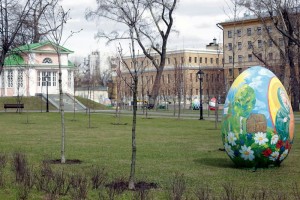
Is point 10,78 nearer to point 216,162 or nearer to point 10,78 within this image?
point 10,78

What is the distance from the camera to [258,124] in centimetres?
1157

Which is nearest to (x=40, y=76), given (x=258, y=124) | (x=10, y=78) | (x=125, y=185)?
(x=10, y=78)

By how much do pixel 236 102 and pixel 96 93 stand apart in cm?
7318

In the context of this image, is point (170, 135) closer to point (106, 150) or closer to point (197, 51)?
point (106, 150)

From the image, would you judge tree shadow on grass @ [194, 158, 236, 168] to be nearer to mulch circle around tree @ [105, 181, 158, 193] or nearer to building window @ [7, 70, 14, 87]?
mulch circle around tree @ [105, 181, 158, 193]

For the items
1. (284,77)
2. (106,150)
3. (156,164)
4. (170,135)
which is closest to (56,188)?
(156,164)

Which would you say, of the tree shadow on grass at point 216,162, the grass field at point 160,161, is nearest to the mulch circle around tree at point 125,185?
the grass field at point 160,161

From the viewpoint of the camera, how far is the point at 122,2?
4819cm

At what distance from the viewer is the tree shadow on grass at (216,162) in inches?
503

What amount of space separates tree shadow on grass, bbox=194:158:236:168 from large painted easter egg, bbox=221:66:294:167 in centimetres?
62

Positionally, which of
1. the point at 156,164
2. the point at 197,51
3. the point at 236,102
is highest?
the point at 197,51

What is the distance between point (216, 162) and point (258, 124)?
2.20 m

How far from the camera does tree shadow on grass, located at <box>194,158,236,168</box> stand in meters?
12.8

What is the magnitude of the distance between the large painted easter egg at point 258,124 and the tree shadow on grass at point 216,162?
62 cm
